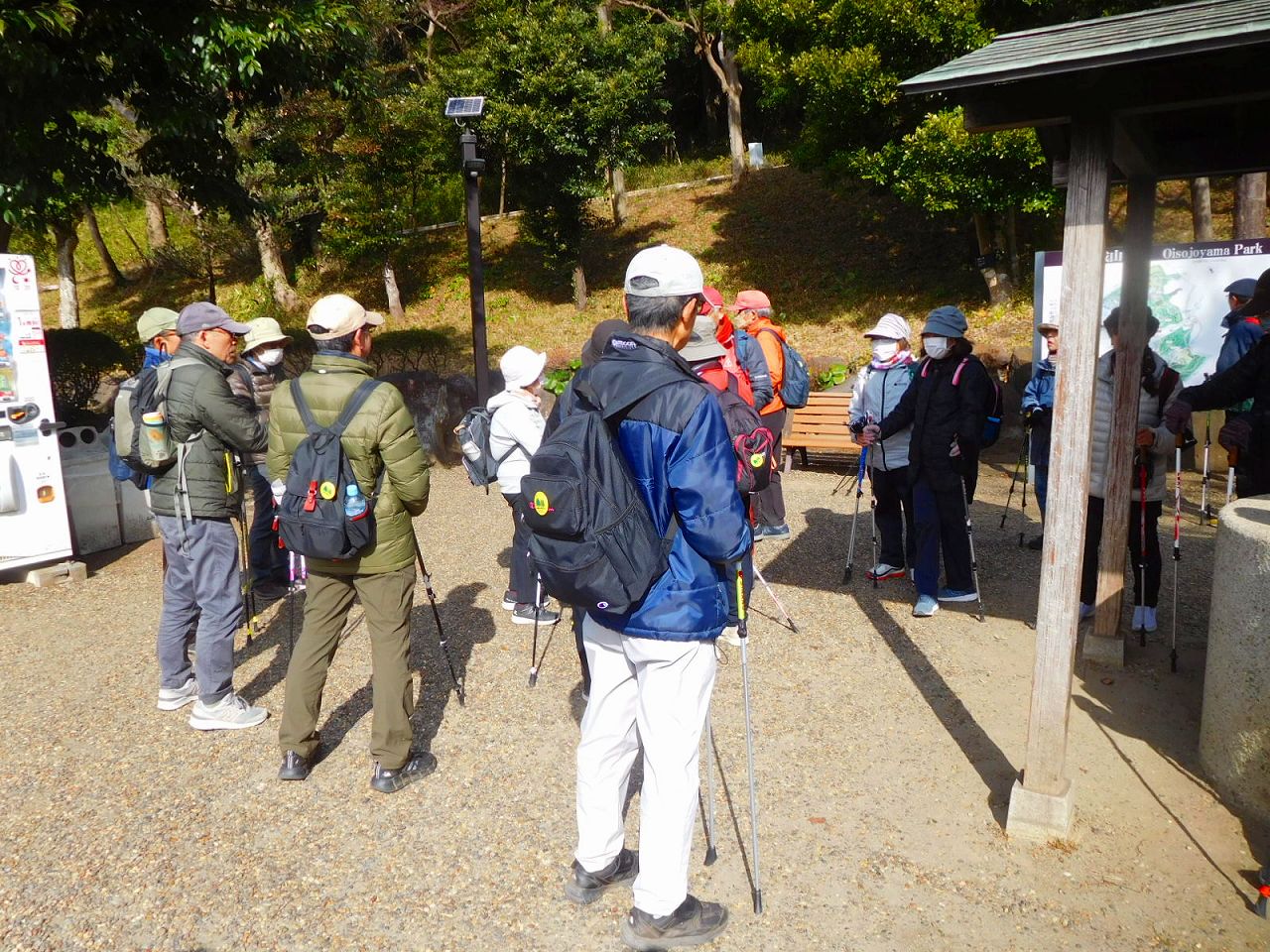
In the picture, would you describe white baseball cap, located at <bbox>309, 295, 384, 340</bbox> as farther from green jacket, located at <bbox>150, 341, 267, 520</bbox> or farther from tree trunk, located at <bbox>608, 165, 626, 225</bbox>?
tree trunk, located at <bbox>608, 165, 626, 225</bbox>

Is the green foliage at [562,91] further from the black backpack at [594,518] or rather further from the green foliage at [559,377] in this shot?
the black backpack at [594,518]

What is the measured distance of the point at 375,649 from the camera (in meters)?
3.98

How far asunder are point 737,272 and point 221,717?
18.7 meters

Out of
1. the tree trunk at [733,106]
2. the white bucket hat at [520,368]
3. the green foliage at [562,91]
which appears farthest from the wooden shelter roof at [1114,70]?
the tree trunk at [733,106]

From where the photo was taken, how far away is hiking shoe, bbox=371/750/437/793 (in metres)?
4.09

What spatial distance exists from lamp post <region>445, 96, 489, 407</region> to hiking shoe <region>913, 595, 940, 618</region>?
21.3 ft

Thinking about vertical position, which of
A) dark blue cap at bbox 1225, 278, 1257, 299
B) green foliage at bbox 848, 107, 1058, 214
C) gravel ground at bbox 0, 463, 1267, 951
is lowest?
gravel ground at bbox 0, 463, 1267, 951

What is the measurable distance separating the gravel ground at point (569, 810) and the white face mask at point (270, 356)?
185cm

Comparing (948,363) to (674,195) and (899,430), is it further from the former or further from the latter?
(674,195)

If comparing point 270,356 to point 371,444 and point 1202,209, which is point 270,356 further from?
point 1202,209

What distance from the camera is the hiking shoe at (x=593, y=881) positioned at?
325 centimetres

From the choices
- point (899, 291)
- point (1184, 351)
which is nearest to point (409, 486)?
point (1184, 351)

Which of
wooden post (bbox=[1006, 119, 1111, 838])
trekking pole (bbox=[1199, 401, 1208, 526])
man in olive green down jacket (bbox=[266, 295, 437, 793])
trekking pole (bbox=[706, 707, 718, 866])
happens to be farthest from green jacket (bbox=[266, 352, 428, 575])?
trekking pole (bbox=[1199, 401, 1208, 526])

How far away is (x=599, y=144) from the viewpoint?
1972 centimetres
